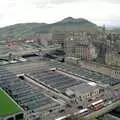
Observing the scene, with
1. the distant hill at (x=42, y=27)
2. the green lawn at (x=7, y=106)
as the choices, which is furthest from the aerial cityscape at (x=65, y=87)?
the distant hill at (x=42, y=27)

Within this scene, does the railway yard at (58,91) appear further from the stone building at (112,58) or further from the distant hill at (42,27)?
the distant hill at (42,27)

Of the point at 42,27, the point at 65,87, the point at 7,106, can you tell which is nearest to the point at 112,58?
the point at 65,87

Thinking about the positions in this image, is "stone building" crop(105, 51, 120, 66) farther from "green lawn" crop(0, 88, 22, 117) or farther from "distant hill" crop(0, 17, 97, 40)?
"distant hill" crop(0, 17, 97, 40)

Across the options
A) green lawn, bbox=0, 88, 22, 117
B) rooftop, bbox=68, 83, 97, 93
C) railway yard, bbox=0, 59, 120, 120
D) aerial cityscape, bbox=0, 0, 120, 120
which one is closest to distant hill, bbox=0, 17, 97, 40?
aerial cityscape, bbox=0, 0, 120, 120

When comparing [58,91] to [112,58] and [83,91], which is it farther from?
[112,58]

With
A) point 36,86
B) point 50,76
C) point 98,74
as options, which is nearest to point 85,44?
point 98,74

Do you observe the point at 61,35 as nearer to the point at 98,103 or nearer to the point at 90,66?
the point at 90,66
